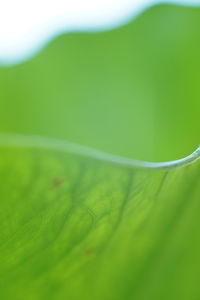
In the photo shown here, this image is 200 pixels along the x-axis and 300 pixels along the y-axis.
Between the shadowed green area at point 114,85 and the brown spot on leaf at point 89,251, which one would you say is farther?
the shadowed green area at point 114,85

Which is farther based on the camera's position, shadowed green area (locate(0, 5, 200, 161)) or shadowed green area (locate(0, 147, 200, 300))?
shadowed green area (locate(0, 5, 200, 161))

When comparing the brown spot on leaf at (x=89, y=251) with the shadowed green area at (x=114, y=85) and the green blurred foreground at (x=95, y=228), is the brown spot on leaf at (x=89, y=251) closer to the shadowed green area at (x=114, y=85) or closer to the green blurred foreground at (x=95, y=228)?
the green blurred foreground at (x=95, y=228)

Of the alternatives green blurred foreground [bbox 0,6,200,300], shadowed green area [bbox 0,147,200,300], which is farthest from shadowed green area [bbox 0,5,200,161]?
shadowed green area [bbox 0,147,200,300]

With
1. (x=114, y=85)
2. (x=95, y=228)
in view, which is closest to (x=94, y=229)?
(x=95, y=228)

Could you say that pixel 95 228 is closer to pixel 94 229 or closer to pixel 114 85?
pixel 94 229

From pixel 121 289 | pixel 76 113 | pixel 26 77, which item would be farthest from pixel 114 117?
pixel 121 289

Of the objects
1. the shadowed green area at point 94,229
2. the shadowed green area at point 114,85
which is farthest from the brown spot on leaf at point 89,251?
the shadowed green area at point 114,85

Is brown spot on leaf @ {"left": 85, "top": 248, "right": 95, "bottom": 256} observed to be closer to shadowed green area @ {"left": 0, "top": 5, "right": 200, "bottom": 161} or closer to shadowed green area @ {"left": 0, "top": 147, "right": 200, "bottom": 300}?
shadowed green area @ {"left": 0, "top": 147, "right": 200, "bottom": 300}
